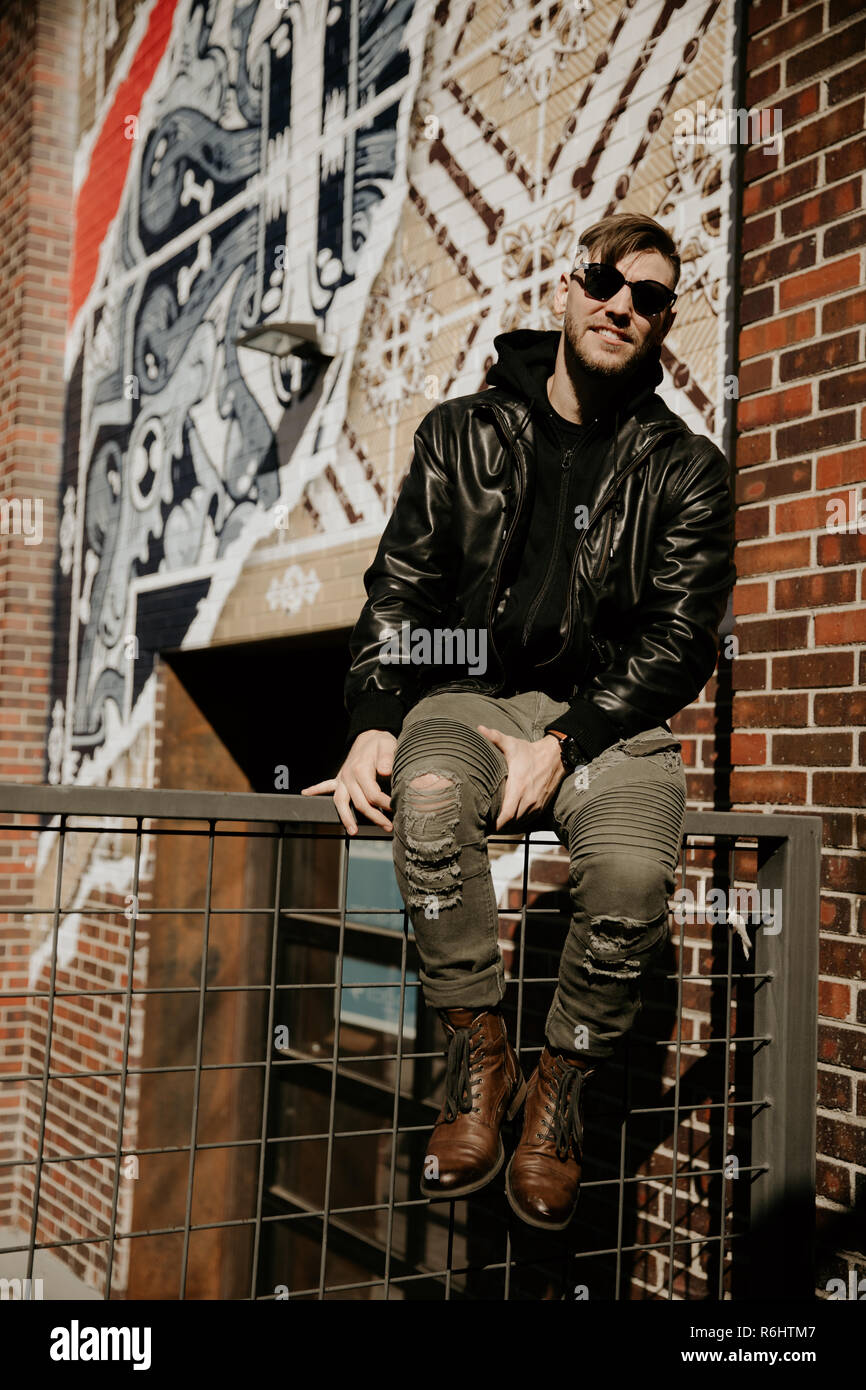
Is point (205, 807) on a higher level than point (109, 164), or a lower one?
lower

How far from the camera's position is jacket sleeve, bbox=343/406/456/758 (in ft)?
7.79

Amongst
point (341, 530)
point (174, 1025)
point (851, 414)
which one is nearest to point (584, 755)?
point (851, 414)

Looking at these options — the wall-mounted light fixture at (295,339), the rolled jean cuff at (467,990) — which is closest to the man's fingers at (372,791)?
the rolled jean cuff at (467,990)

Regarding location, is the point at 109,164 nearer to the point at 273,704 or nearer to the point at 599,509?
the point at 273,704

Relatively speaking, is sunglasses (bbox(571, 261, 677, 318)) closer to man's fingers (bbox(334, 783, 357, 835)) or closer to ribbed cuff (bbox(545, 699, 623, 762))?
ribbed cuff (bbox(545, 699, 623, 762))

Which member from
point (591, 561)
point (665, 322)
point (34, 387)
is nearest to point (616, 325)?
point (665, 322)

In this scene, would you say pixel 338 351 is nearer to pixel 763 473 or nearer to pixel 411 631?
pixel 763 473

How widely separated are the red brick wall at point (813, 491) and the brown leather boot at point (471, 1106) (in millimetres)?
970

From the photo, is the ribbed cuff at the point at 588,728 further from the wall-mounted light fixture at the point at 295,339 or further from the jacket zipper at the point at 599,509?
the wall-mounted light fixture at the point at 295,339

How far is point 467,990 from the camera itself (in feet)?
6.73

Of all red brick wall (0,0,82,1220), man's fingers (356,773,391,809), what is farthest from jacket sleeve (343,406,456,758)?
red brick wall (0,0,82,1220)

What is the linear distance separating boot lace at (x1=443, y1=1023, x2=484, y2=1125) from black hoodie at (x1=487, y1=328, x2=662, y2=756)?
2.49 feet

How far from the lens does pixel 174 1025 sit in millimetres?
5828

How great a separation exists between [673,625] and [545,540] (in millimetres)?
354
